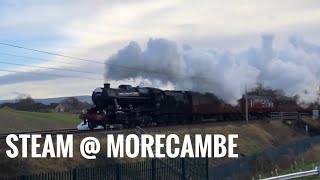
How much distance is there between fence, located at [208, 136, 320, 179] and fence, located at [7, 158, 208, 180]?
4.44 ft

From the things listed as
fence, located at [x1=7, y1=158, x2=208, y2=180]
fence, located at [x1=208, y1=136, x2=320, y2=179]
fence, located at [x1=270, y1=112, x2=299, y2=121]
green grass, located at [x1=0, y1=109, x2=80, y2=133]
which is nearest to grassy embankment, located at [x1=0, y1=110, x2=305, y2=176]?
green grass, located at [x1=0, y1=109, x2=80, y2=133]

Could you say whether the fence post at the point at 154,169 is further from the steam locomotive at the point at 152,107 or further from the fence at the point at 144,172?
the steam locomotive at the point at 152,107

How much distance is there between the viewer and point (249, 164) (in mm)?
27484

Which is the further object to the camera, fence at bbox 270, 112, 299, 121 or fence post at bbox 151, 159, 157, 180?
fence at bbox 270, 112, 299, 121

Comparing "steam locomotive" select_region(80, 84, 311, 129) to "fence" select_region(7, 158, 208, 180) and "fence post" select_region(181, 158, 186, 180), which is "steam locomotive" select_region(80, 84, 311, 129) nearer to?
"fence" select_region(7, 158, 208, 180)

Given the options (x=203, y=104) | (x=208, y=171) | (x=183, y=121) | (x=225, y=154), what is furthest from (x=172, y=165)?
(x=203, y=104)

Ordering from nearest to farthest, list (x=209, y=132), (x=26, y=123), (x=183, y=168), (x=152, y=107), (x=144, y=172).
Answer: (x=144, y=172) < (x=183, y=168) < (x=209, y=132) < (x=152, y=107) < (x=26, y=123)

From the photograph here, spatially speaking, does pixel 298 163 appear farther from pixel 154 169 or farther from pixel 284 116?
pixel 284 116

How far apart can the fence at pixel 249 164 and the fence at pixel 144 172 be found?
4.44ft

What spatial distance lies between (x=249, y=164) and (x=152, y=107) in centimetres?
1547

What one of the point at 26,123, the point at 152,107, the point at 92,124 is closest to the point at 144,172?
the point at 92,124

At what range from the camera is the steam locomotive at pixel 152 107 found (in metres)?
37.4

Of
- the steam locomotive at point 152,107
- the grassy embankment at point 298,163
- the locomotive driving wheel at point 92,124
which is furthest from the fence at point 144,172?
the locomotive driving wheel at point 92,124

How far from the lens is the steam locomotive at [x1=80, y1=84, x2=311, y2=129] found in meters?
37.4
